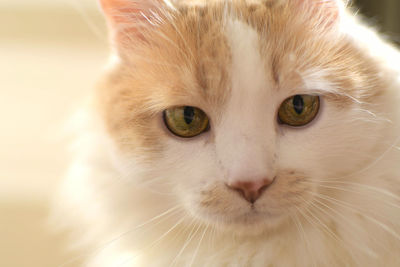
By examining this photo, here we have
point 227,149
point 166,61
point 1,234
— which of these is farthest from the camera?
point 1,234

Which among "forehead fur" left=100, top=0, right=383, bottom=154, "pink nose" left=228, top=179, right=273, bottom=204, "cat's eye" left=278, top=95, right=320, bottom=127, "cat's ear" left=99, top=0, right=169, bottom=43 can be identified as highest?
"cat's ear" left=99, top=0, right=169, bottom=43

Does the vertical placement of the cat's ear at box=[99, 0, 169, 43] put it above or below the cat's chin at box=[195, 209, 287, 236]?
above

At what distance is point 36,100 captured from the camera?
7.04 ft

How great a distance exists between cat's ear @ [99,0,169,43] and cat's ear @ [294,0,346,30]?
34 centimetres

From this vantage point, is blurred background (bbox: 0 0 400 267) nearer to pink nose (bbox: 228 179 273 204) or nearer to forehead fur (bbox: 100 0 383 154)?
forehead fur (bbox: 100 0 383 154)

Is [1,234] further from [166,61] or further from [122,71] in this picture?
[166,61]

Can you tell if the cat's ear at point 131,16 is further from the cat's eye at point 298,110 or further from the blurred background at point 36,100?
the blurred background at point 36,100

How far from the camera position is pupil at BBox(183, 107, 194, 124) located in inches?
39.3

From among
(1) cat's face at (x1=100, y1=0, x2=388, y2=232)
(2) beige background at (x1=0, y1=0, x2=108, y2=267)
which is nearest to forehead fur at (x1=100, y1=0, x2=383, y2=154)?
(1) cat's face at (x1=100, y1=0, x2=388, y2=232)

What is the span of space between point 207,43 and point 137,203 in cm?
42

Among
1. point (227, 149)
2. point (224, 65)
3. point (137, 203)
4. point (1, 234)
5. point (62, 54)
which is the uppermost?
point (62, 54)

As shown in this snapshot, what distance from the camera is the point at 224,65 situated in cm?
96

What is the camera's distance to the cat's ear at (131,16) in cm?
111

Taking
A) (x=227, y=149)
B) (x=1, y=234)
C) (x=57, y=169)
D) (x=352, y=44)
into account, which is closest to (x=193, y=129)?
(x=227, y=149)
